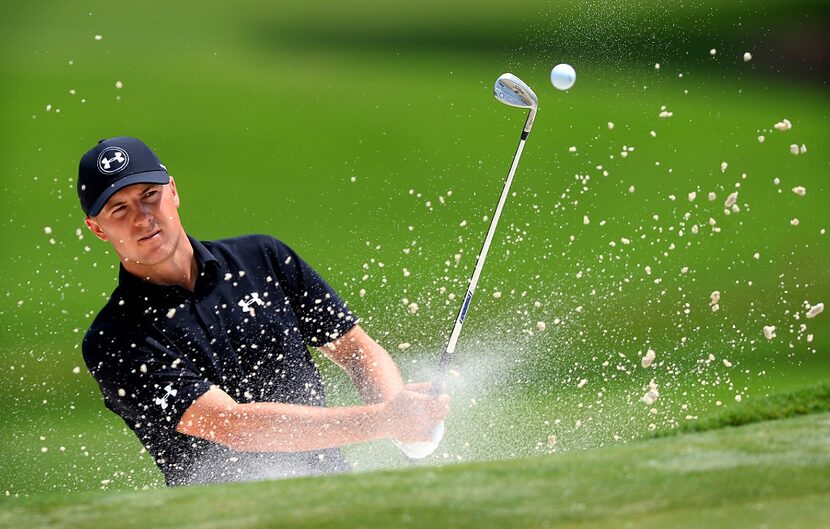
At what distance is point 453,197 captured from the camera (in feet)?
13.7

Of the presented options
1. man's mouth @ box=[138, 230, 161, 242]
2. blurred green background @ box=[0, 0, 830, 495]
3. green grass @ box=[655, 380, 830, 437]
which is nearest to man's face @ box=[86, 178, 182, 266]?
man's mouth @ box=[138, 230, 161, 242]

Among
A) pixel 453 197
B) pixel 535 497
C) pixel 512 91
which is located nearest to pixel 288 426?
pixel 535 497

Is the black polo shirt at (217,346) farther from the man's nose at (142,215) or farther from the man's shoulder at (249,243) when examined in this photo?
the man's nose at (142,215)

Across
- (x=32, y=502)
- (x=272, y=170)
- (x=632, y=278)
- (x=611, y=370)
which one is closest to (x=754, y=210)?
(x=632, y=278)

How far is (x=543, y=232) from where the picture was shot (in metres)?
4.28

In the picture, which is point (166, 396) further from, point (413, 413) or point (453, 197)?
point (453, 197)

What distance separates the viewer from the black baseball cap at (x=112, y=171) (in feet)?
7.93

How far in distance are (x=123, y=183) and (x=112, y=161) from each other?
0.06m

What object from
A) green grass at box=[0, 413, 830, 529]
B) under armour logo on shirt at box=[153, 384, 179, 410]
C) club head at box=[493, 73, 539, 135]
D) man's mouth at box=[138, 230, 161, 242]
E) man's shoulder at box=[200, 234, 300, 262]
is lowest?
green grass at box=[0, 413, 830, 529]

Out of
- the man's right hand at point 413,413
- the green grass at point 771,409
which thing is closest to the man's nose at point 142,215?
the man's right hand at point 413,413

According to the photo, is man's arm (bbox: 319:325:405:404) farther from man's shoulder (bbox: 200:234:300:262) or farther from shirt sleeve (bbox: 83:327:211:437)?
shirt sleeve (bbox: 83:327:211:437)

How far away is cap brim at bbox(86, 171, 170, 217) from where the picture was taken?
2408mm

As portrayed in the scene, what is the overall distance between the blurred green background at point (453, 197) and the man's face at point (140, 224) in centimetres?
98

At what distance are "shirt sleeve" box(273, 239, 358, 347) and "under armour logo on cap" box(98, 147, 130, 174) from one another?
0.38 m
